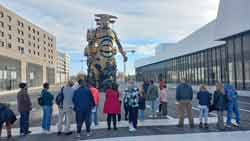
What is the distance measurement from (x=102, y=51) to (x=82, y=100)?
72.6 feet

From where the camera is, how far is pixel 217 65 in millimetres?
36938

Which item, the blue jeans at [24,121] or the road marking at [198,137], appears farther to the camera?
the blue jeans at [24,121]

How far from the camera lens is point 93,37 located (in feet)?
101

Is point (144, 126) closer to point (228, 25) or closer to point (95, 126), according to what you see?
point (95, 126)

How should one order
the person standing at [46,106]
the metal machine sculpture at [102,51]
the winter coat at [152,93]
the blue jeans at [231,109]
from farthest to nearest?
1. the metal machine sculpture at [102,51]
2. the winter coat at [152,93]
3. the blue jeans at [231,109]
4. the person standing at [46,106]

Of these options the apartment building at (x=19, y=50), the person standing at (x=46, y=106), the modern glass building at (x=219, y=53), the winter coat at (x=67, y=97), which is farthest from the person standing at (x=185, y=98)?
the apartment building at (x=19, y=50)

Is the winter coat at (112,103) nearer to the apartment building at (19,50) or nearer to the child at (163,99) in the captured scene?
the child at (163,99)

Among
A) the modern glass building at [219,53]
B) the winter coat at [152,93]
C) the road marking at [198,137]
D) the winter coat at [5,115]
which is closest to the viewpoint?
the road marking at [198,137]

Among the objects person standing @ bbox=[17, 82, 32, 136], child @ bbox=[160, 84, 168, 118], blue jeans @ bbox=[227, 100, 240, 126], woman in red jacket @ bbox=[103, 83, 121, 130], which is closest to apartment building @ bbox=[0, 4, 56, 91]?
child @ bbox=[160, 84, 168, 118]

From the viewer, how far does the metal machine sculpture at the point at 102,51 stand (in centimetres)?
3019

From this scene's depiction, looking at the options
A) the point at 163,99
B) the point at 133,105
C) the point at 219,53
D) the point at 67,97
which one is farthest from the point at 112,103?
the point at 219,53

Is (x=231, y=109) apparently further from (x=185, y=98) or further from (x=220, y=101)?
(x=185, y=98)

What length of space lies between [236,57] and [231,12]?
15.9 feet

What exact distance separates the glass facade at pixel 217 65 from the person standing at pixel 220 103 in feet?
10.1
